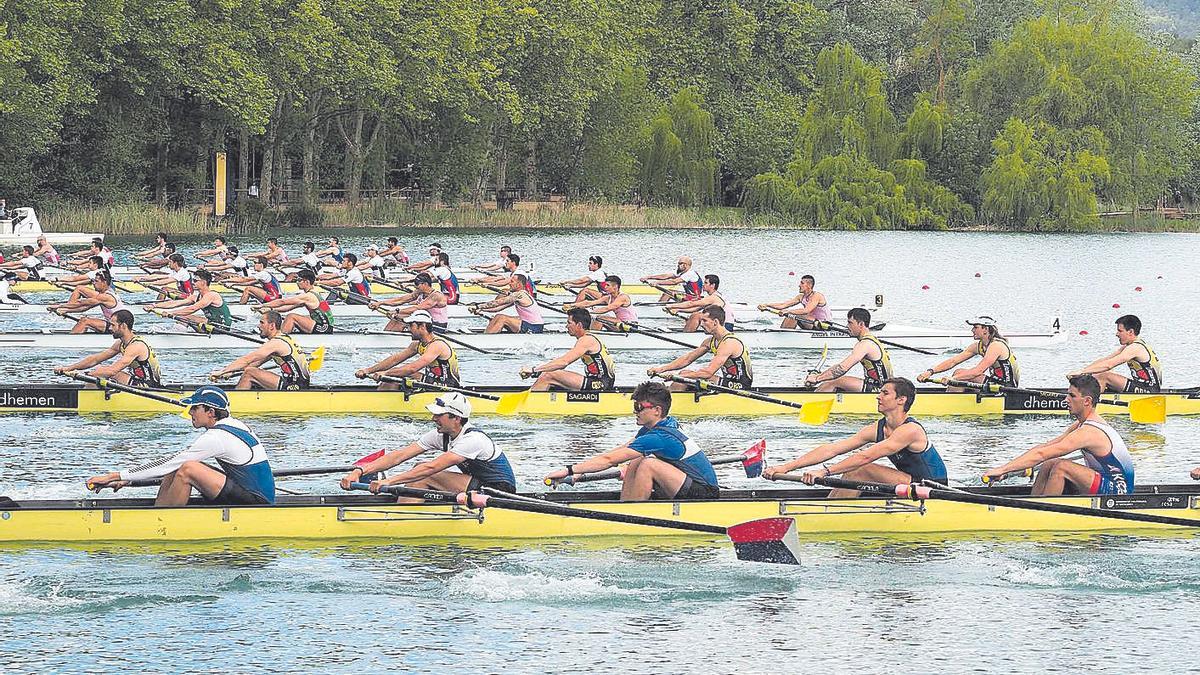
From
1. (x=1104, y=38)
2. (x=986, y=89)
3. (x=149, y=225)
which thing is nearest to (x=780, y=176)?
(x=986, y=89)

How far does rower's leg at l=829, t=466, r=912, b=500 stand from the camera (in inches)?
516

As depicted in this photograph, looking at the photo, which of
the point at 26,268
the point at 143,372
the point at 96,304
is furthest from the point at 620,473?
the point at 26,268

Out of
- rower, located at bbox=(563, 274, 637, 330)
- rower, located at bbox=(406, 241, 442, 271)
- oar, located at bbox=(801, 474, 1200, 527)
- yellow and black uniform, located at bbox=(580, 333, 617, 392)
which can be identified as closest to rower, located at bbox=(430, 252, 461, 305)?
rower, located at bbox=(406, 241, 442, 271)

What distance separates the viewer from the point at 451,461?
1251cm

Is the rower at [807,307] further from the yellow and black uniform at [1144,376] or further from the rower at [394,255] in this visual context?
the rower at [394,255]

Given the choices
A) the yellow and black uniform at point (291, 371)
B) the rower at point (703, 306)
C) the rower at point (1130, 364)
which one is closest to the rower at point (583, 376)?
the yellow and black uniform at point (291, 371)

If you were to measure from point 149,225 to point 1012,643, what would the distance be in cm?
4781

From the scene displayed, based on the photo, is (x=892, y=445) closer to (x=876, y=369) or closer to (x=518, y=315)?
(x=876, y=369)

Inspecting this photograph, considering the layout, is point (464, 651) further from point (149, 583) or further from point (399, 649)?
point (149, 583)

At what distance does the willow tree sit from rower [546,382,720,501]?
190 feet

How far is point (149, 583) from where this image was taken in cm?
1196

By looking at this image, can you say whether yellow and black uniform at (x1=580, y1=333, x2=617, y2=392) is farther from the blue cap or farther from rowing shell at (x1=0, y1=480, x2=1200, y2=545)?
the blue cap

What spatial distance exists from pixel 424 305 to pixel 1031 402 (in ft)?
31.0

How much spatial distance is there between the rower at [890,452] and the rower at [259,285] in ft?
52.4
